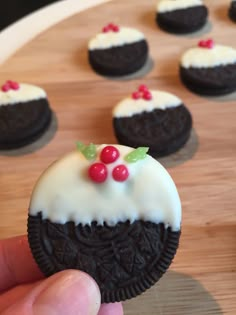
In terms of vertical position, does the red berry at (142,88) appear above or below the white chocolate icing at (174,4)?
below

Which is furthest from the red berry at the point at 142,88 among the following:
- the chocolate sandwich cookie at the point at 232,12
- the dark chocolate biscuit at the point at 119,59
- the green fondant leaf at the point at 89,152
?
the green fondant leaf at the point at 89,152

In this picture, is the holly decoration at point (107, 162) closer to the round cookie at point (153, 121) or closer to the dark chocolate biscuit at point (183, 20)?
the round cookie at point (153, 121)

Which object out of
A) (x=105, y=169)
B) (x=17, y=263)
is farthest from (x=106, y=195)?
(x=17, y=263)

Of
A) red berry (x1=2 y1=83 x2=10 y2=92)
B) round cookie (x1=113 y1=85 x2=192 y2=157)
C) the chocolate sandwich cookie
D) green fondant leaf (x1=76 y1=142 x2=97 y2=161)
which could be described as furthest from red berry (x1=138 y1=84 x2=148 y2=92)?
green fondant leaf (x1=76 y1=142 x2=97 y2=161)

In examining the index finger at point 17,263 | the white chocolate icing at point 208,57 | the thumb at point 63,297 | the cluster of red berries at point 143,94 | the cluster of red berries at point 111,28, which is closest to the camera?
the thumb at point 63,297

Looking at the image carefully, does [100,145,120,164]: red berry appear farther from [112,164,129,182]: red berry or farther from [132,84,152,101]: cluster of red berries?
[132,84,152,101]: cluster of red berries

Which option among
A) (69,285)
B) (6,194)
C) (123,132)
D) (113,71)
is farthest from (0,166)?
(69,285)
